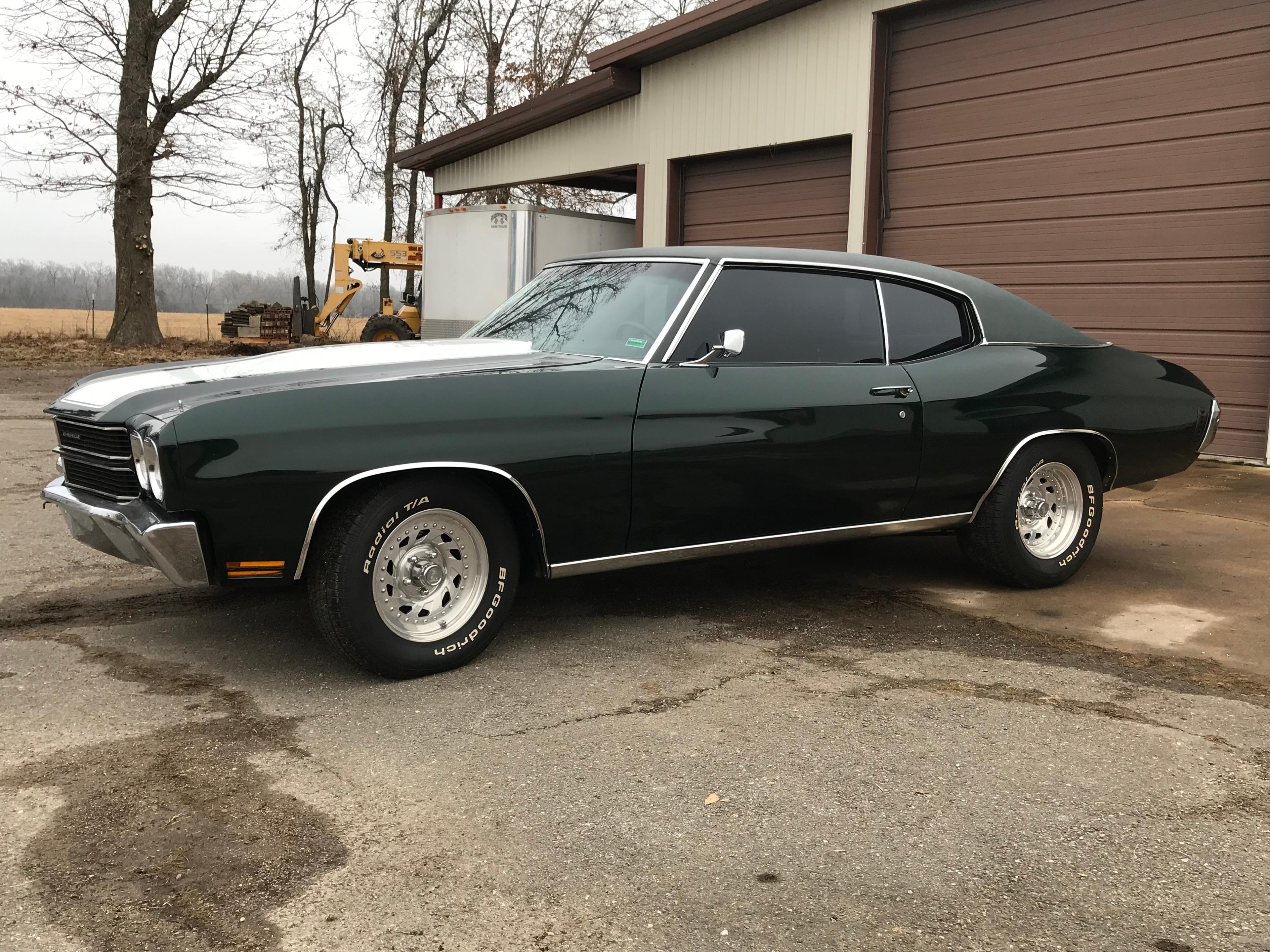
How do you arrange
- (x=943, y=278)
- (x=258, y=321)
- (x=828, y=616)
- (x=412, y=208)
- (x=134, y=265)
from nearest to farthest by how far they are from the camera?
(x=828, y=616), (x=943, y=278), (x=134, y=265), (x=258, y=321), (x=412, y=208)

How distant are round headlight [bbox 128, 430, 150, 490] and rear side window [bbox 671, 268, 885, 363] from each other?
6.08ft


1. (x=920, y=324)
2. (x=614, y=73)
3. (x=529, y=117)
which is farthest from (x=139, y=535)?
(x=529, y=117)

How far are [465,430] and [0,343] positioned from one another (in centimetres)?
2356

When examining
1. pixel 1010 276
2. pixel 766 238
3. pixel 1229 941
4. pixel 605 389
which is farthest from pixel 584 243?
pixel 1229 941

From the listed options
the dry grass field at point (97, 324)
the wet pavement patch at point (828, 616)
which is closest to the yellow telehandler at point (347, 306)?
the dry grass field at point (97, 324)

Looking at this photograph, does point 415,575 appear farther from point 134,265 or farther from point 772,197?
point 134,265

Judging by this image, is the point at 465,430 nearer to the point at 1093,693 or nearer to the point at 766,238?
the point at 1093,693

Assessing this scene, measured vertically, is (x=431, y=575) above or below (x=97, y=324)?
below

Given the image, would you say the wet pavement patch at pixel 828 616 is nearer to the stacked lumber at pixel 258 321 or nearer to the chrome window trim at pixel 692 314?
the chrome window trim at pixel 692 314

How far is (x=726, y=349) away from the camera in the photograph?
4.31 meters

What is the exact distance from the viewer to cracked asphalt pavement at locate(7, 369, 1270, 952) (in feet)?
8.00

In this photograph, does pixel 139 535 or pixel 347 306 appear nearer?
pixel 139 535

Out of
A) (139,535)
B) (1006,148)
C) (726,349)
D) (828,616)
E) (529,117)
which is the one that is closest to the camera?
(139,535)

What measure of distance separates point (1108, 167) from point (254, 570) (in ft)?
27.2
